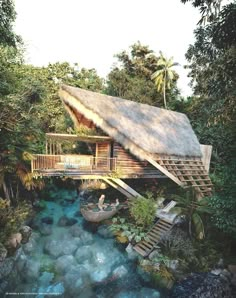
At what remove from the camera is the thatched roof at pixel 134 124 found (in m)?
11.9

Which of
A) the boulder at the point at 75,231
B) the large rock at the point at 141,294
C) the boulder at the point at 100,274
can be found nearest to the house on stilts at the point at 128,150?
the boulder at the point at 100,274

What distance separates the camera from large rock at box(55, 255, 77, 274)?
9.12 metres

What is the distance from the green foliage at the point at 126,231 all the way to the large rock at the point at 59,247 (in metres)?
1.80

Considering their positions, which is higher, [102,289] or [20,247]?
[20,247]

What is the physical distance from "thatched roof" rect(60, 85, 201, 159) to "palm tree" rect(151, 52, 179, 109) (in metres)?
12.6

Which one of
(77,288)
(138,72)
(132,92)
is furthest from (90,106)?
(138,72)

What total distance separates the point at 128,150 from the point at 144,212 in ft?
12.9

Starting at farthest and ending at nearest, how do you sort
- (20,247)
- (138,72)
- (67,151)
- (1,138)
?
(138,72)
(67,151)
(1,138)
(20,247)

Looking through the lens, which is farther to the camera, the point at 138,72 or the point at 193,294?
the point at 138,72

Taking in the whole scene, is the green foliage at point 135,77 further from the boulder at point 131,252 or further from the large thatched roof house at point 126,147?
the boulder at point 131,252

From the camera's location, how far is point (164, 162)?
12211mm

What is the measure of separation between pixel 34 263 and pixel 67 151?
963 cm

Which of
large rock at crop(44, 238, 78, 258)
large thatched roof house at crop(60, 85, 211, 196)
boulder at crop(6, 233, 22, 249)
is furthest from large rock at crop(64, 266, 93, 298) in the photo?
large thatched roof house at crop(60, 85, 211, 196)

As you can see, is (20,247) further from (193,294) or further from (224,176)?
(224,176)
